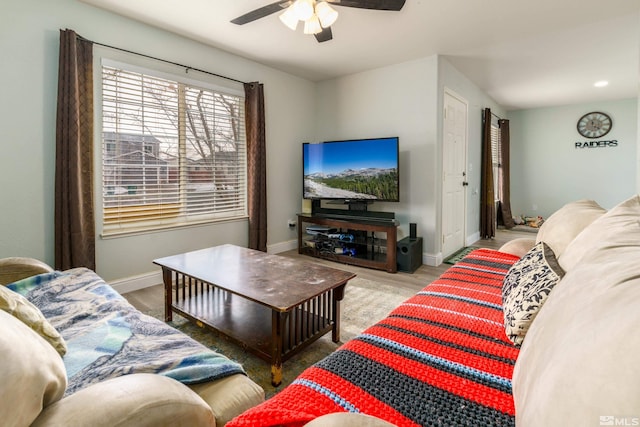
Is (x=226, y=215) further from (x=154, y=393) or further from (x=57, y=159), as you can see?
(x=154, y=393)

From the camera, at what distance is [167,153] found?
325cm

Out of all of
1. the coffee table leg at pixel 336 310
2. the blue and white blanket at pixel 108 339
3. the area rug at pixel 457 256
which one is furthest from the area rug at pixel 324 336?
the area rug at pixel 457 256

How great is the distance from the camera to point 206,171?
142 inches

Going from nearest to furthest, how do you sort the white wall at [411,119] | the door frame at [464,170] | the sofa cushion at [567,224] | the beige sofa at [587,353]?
the beige sofa at [587,353] < the sofa cushion at [567,224] < the white wall at [411,119] < the door frame at [464,170]

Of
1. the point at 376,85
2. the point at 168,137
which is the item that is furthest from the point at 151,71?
the point at 376,85

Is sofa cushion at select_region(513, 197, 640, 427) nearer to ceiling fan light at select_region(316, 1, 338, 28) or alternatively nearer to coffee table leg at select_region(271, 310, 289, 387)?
coffee table leg at select_region(271, 310, 289, 387)

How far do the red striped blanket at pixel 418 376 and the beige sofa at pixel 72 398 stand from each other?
0.17 meters

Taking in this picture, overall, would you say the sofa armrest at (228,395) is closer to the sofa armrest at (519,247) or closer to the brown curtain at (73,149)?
the sofa armrest at (519,247)

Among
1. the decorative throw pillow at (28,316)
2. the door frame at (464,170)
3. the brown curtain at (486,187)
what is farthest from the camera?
the brown curtain at (486,187)

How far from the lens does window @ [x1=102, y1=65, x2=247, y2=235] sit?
2.90 m

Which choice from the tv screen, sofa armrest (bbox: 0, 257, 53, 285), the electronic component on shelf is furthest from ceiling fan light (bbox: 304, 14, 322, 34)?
Result: the electronic component on shelf

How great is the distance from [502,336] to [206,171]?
3243 millimetres

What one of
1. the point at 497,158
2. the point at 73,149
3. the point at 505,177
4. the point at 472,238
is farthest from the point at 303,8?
the point at 505,177

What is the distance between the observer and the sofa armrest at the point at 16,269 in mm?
1759
